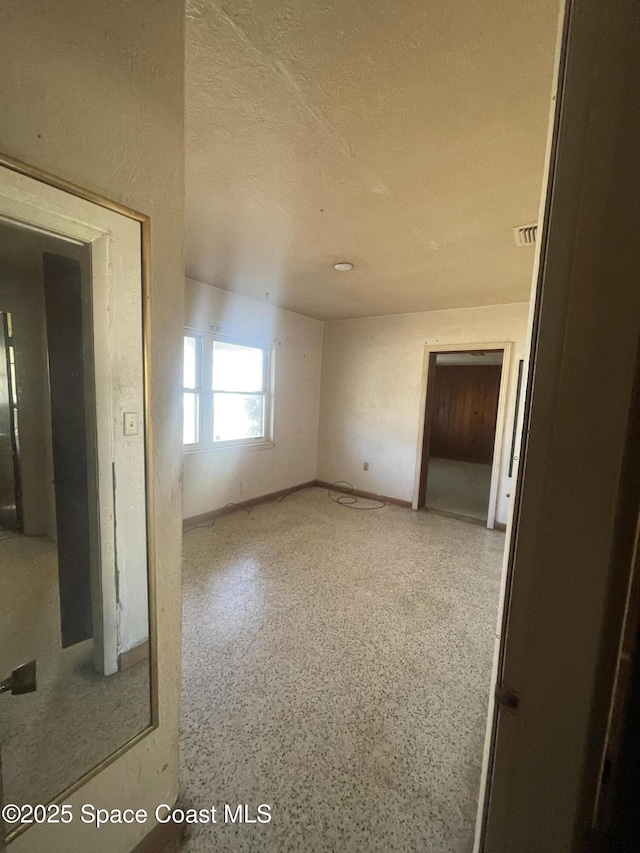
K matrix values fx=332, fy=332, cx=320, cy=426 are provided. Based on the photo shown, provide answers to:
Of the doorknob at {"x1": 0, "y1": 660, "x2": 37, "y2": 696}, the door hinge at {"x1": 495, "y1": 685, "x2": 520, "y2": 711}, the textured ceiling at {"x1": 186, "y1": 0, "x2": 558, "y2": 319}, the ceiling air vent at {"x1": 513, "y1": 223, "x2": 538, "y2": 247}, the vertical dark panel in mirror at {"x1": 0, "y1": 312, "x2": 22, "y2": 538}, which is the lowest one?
the doorknob at {"x1": 0, "y1": 660, "x2": 37, "y2": 696}

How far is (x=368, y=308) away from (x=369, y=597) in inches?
117

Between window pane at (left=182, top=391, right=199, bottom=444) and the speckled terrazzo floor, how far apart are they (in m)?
0.97

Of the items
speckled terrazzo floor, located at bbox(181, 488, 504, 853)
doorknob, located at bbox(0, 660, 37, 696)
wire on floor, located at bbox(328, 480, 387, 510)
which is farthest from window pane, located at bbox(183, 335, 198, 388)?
doorknob, located at bbox(0, 660, 37, 696)

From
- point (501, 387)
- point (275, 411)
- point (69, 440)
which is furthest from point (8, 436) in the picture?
point (501, 387)

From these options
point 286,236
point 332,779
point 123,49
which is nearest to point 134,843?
point 332,779

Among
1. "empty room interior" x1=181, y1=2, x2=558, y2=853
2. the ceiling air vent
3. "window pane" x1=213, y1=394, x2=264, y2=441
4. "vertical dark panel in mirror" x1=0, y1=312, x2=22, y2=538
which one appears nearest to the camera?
"vertical dark panel in mirror" x1=0, y1=312, x2=22, y2=538

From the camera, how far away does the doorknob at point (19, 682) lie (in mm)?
711

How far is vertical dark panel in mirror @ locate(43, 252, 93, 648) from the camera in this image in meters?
0.83

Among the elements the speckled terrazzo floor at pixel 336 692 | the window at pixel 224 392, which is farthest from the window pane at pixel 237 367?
the speckled terrazzo floor at pixel 336 692

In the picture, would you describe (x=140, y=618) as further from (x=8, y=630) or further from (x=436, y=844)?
(x=436, y=844)

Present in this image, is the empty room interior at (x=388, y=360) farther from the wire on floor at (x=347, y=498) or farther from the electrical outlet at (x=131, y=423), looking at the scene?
the electrical outlet at (x=131, y=423)

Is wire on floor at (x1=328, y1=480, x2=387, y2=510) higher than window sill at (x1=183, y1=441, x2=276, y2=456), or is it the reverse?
window sill at (x1=183, y1=441, x2=276, y2=456)

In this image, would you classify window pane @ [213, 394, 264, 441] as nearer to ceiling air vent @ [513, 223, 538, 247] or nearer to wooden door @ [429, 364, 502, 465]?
ceiling air vent @ [513, 223, 538, 247]

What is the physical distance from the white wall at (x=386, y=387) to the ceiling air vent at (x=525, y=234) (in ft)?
5.11
